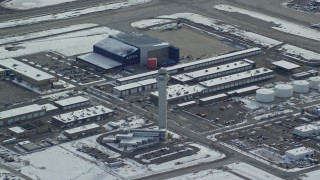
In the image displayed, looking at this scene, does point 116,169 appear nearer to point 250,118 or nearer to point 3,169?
point 3,169

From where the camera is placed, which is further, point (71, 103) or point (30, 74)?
point (30, 74)

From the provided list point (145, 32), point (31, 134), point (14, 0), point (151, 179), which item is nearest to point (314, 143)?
point (151, 179)

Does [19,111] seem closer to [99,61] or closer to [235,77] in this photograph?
[99,61]

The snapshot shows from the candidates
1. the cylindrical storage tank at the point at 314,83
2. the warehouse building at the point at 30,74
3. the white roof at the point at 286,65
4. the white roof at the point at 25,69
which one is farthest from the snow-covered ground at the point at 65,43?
the cylindrical storage tank at the point at 314,83

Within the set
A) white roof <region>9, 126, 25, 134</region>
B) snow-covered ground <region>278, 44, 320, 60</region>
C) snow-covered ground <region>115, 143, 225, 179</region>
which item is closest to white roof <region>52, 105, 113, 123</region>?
white roof <region>9, 126, 25, 134</region>

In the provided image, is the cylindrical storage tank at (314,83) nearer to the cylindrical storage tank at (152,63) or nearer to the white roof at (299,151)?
the cylindrical storage tank at (152,63)

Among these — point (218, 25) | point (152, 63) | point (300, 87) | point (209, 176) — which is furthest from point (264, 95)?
point (218, 25)
